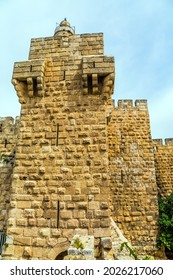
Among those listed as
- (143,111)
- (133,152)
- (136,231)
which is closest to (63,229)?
(136,231)

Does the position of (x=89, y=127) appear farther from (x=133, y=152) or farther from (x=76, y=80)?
(x=133, y=152)

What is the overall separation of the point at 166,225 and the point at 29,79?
788 cm

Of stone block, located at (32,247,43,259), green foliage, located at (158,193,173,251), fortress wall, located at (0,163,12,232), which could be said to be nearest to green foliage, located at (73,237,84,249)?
stone block, located at (32,247,43,259)

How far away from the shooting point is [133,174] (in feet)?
36.7

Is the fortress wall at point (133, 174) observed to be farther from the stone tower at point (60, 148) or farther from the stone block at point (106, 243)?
the stone block at point (106, 243)

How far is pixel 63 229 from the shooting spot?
4.89 metres

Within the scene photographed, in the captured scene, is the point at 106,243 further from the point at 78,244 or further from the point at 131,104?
the point at 131,104

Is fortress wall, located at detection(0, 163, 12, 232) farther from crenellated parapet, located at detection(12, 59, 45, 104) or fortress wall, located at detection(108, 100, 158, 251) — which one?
fortress wall, located at detection(108, 100, 158, 251)

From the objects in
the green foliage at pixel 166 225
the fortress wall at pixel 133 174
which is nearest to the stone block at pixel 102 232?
the fortress wall at pixel 133 174

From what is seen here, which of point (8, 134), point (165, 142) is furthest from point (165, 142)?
point (8, 134)

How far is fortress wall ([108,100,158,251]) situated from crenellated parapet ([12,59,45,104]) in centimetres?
635

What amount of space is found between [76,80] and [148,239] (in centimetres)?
725

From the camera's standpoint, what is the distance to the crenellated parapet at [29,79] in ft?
19.4

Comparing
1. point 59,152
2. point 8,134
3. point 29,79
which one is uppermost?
point 8,134
